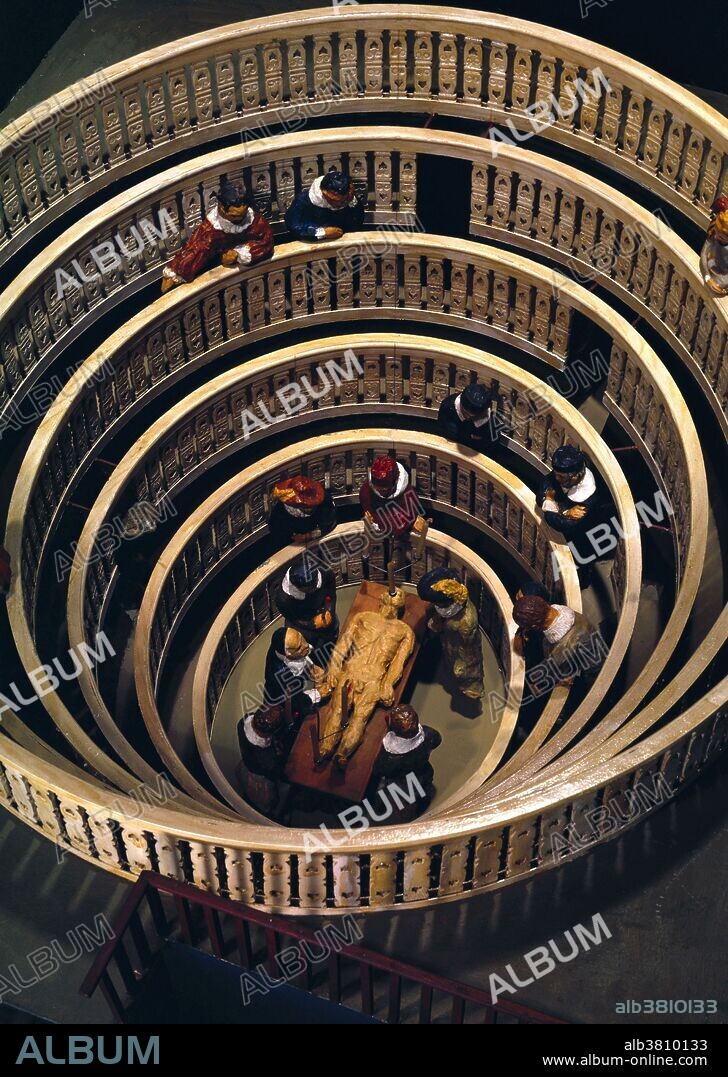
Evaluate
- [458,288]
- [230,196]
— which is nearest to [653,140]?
[458,288]

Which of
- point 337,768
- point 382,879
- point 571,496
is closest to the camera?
point 382,879

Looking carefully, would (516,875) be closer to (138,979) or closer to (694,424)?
(138,979)

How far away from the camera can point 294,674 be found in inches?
1427

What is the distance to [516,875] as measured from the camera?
1000 inches

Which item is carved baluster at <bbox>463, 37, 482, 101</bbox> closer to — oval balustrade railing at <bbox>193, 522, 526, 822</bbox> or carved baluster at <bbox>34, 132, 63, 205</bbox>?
carved baluster at <bbox>34, 132, 63, 205</bbox>

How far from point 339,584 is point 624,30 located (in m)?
15.0

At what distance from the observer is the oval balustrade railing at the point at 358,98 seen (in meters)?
32.0

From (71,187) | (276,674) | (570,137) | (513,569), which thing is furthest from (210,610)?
(570,137)

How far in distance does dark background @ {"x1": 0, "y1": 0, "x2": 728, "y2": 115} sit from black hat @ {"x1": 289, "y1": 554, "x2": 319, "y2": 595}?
11.2 metres

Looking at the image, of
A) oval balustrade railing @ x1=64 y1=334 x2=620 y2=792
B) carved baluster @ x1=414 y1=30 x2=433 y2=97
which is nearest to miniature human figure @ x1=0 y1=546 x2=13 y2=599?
oval balustrade railing @ x1=64 y1=334 x2=620 y2=792

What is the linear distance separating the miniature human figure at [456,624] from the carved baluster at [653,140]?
9299 mm

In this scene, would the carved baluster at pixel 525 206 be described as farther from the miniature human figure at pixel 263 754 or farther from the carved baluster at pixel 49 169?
the miniature human figure at pixel 263 754

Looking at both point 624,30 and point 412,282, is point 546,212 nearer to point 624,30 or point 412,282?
point 412,282

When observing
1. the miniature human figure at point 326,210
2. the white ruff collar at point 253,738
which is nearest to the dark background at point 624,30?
the miniature human figure at point 326,210
